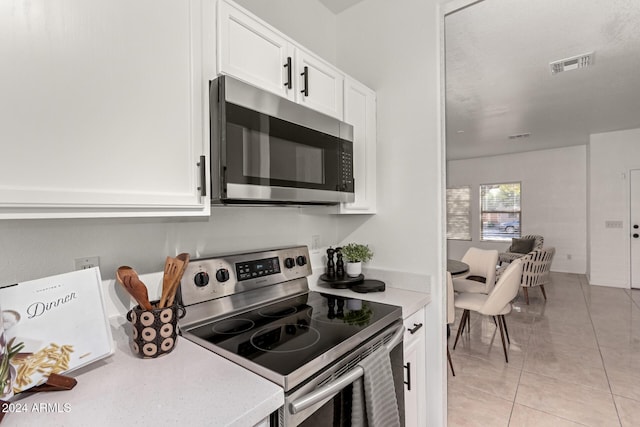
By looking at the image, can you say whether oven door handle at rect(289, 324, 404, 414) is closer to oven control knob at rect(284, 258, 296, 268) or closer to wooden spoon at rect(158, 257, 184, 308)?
wooden spoon at rect(158, 257, 184, 308)

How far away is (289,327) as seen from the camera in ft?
3.83

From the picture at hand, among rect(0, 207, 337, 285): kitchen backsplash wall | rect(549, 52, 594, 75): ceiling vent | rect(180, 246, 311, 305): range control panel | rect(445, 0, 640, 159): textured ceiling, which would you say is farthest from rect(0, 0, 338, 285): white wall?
rect(549, 52, 594, 75): ceiling vent

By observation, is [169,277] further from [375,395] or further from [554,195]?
[554,195]

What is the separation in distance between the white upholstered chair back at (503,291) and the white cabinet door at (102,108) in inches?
94.7

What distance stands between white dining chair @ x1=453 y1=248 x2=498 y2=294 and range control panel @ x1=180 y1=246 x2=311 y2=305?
2028 mm

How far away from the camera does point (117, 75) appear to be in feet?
2.77

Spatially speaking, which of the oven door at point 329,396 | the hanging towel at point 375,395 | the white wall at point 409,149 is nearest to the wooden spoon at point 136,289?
the oven door at point 329,396

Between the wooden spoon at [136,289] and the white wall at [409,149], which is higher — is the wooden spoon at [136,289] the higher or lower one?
the lower one

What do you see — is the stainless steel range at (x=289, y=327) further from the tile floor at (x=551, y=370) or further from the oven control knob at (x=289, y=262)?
the tile floor at (x=551, y=370)

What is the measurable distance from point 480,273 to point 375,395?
109 inches

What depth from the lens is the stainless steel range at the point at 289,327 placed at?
876 mm

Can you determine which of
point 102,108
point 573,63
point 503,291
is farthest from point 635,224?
point 102,108

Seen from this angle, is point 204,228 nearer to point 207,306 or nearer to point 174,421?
point 207,306

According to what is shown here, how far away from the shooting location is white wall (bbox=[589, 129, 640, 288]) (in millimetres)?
5070
